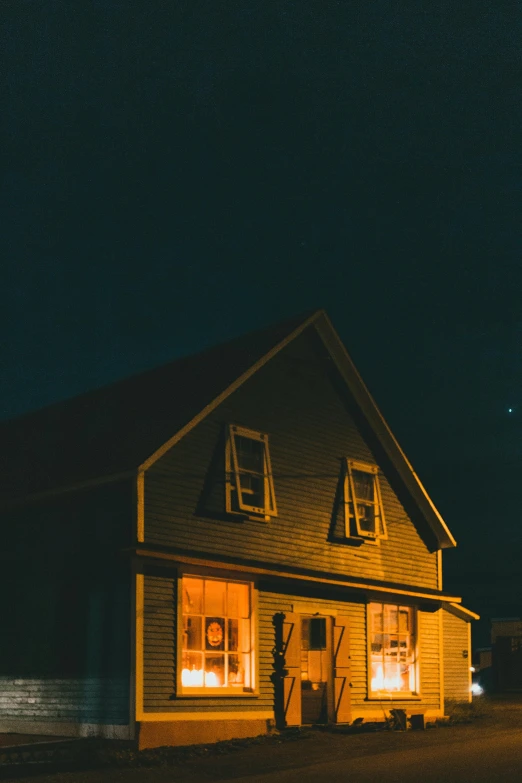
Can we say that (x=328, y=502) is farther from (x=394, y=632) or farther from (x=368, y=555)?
(x=394, y=632)

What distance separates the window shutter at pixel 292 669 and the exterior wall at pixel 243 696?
0.76ft

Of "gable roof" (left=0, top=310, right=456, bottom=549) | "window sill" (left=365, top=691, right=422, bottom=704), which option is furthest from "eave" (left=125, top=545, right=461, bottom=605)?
"window sill" (left=365, top=691, right=422, bottom=704)

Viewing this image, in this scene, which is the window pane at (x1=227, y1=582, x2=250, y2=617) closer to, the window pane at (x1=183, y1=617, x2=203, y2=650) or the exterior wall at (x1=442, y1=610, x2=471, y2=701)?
the window pane at (x1=183, y1=617, x2=203, y2=650)

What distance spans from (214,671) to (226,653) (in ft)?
1.27

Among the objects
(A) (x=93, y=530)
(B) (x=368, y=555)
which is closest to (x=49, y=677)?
(A) (x=93, y=530)

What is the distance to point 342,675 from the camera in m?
20.2

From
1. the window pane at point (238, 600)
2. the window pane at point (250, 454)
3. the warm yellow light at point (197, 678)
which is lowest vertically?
the warm yellow light at point (197, 678)

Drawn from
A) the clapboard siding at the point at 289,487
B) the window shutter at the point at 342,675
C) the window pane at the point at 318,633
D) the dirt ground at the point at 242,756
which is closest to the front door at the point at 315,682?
the window pane at the point at 318,633

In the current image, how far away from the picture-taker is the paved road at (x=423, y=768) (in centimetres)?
1304

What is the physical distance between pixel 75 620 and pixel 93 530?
4.87 feet

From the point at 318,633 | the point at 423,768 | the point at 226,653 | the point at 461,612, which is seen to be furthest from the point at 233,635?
the point at 461,612

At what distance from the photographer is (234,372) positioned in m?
19.3

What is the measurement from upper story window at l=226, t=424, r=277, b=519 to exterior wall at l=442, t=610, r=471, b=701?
1201 cm

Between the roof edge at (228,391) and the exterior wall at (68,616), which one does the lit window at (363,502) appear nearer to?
the roof edge at (228,391)
